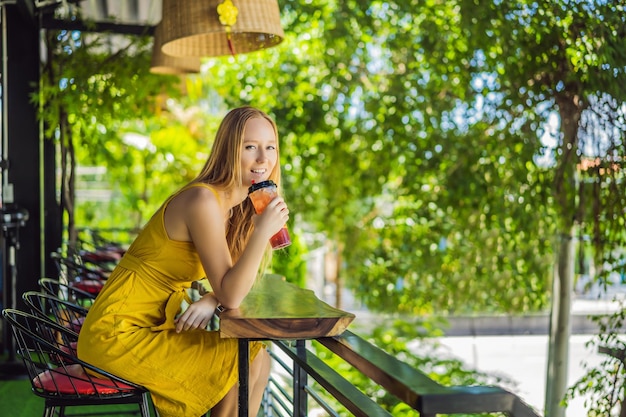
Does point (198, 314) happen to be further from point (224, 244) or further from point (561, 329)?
point (561, 329)

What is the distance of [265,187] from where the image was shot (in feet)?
6.71

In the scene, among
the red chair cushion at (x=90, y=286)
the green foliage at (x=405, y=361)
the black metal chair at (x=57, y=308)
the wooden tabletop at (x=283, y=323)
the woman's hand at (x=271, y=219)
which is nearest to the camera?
the wooden tabletop at (x=283, y=323)

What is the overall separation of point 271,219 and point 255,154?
323mm

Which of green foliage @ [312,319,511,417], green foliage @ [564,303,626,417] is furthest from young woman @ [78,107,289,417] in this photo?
green foliage @ [312,319,511,417]

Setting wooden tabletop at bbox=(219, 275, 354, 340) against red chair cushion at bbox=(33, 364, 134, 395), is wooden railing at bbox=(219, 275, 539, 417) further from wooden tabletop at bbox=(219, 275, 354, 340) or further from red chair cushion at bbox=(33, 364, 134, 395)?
red chair cushion at bbox=(33, 364, 134, 395)

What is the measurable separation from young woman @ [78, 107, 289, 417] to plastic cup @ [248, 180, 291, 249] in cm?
3

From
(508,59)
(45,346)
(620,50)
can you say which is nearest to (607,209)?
(620,50)

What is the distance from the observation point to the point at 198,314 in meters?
2.03

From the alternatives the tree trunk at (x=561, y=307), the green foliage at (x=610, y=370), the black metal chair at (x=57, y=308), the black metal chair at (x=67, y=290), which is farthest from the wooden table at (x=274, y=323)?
the tree trunk at (x=561, y=307)

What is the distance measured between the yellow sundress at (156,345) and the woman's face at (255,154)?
0.14m

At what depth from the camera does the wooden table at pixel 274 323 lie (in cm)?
183

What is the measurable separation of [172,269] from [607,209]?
3.19m

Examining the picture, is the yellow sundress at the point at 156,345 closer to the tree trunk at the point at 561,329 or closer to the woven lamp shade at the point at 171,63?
the woven lamp shade at the point at 171,63

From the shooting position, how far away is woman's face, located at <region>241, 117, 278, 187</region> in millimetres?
2234
